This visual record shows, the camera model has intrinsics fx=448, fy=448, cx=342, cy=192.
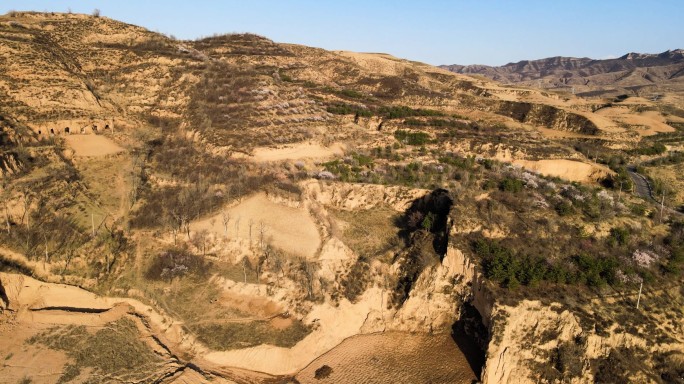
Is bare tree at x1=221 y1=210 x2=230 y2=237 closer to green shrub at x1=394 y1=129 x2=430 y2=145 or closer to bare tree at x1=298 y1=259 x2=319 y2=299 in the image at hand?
bare tree at x1=298 y1=259 x2=319 y2=299

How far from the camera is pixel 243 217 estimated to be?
88.6 feet

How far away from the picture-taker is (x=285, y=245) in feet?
83.5

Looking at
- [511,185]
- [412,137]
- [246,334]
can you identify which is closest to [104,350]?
[246,334]

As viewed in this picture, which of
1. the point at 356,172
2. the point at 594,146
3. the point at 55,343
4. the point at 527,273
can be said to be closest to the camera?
the point at 55,343

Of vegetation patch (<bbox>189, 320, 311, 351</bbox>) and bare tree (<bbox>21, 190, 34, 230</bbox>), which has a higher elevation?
bare tree (<bbox>21, 190, 34, 230</bbox>)

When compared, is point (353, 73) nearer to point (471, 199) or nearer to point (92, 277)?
A: point (471, 199)

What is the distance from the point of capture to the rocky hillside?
65.2 ft

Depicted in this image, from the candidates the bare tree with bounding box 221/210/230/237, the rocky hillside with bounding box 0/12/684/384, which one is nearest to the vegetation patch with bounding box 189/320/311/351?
the rocky hillside with bounding box 0/12/684/384

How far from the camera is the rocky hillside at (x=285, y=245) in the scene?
1986 cm

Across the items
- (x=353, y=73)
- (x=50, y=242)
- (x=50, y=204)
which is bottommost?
(x=50, y=242)

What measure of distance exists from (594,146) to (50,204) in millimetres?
53577

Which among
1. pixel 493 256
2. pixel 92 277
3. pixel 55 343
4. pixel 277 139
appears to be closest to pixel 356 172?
pixel 277 139

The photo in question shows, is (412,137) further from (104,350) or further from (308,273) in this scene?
(104,350)

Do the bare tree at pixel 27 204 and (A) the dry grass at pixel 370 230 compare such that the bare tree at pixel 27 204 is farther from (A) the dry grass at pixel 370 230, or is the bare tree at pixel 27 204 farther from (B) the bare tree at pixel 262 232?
(A) the dry grass at pixel 370 230
